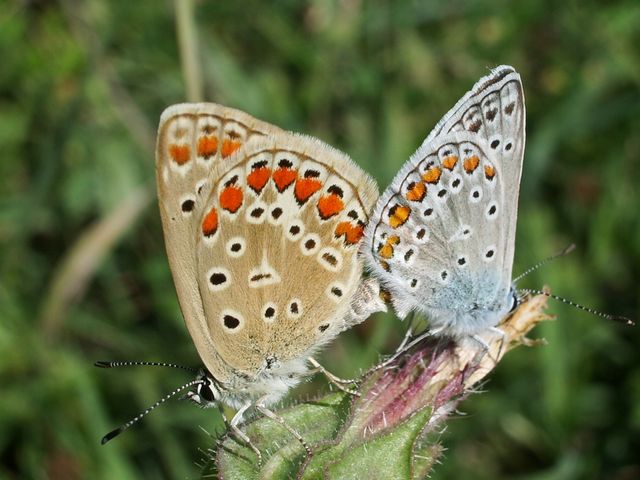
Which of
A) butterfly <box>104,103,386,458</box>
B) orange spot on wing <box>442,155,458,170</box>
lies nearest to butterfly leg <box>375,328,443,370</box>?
butterfly <box>104,103,386,458</box>

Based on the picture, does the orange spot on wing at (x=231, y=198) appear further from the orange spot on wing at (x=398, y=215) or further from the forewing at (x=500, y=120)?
the forewing at (x=500, y=120)

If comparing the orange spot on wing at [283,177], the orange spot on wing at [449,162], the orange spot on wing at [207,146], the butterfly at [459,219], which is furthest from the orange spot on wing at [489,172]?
the orange spot on wing at [207,146]

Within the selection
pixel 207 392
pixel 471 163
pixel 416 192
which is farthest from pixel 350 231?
pixel 207 392

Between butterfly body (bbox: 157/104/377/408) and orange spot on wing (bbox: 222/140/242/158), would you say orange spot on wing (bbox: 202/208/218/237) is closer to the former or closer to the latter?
butterfly body (bbox: 157/104/377/408)

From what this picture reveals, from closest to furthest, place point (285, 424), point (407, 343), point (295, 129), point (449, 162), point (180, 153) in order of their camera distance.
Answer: point (285, 424), point (180, 153), point (407, 343), point (449, 162), point (295, 129)

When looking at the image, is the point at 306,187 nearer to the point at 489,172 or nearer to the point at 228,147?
the point at 228,147
